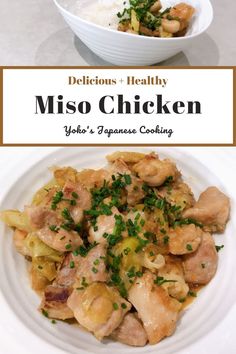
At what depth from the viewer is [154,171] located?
5.53ft

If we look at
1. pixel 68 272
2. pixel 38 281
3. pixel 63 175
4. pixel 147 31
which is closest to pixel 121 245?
pixel 68 272

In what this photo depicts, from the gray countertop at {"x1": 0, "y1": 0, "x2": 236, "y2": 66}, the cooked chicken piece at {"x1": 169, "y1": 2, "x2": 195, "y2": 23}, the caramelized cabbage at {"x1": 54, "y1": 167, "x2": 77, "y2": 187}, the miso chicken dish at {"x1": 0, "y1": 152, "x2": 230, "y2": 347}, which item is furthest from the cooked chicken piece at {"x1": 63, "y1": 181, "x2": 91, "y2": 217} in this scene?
the cooked chicken piece at {"x1": 169, "y1": 2, "x2": 195, "y2": 23}

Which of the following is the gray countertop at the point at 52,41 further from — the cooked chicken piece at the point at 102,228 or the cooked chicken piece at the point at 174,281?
the cooked chicken piece at the point at 174,281

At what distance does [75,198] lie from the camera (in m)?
1.58

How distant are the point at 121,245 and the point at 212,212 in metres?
0.35

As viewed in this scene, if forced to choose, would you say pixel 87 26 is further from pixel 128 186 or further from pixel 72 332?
pixel 72 332

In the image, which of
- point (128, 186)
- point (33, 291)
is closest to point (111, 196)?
point (128, 186)

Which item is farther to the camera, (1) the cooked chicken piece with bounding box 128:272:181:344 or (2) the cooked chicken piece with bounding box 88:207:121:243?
(2) the cooked chicken piece with bounding box 88:207:121:243

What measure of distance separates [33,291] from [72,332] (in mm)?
196

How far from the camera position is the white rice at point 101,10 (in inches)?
81.4

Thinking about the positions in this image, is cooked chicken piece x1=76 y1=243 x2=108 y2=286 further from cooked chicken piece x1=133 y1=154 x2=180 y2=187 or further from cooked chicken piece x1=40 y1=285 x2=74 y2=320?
cooked chicken piece x1=133 y1=154 x2=180 y2=187

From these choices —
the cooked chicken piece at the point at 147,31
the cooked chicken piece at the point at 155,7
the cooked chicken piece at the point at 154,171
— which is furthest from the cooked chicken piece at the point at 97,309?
the cooked chicken piece at the point at 155,7

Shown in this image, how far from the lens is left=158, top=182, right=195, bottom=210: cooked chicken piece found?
1673mm

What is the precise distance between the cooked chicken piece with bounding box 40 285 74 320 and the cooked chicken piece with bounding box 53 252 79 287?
3cm
